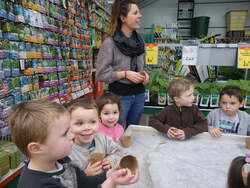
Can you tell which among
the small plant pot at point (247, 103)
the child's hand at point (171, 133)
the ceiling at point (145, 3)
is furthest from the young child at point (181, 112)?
the ceiling at point (145, 3)

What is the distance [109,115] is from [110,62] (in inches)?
19.7

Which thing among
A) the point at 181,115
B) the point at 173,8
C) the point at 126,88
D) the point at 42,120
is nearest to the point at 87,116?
the point at 42,120

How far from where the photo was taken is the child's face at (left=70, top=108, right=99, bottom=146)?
1.09 meters

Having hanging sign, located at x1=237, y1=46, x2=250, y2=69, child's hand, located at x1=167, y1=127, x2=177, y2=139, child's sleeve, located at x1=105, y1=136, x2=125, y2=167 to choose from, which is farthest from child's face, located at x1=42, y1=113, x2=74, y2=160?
hanging sign, located at x1=237, y1=46, x2=250, y2=69

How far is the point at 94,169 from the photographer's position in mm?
917

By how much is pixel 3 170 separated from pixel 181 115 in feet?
4.80

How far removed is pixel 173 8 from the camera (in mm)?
8773

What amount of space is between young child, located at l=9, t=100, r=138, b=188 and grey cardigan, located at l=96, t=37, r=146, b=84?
102cm

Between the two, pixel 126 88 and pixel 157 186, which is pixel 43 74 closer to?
pixel 126 88

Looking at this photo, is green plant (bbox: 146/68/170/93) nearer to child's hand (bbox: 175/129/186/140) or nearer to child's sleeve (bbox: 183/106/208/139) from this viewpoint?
child's sleeve (bbox: 183/106/208/139)

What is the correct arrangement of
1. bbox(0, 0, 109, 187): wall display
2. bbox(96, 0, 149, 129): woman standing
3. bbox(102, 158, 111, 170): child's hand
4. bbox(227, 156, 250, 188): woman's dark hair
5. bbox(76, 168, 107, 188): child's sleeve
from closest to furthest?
bbox(227, 156, 250, 188): woman's dark hair → bbox(76, 168, 107, 188): child's sleeve → bbox(102, 158, 111, 170): child's hand → bbox(0, 0, 109, 187): wall display → bbox(96, 0, 149, 129): woman standing

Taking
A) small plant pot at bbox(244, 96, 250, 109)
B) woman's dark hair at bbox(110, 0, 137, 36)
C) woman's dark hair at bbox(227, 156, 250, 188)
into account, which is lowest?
small plant pot at bbox(244, 96, 250, 109)

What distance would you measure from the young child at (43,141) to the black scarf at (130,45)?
1.12m

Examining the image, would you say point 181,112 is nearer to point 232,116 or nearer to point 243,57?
point 232,116
